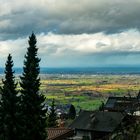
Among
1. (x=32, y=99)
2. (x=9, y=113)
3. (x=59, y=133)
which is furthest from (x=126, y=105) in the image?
(x=9, y=113)

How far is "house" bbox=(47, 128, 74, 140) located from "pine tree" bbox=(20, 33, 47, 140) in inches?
521

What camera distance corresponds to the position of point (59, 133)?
2512 inches

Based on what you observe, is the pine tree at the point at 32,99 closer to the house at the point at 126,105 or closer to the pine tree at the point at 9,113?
the pine tree at the point at 9,113

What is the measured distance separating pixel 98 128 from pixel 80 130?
3872 mm

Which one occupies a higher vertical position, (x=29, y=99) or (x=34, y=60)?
(x=34, y=60)

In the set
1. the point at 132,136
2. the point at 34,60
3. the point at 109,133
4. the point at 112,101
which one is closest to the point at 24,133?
the point at 34,60

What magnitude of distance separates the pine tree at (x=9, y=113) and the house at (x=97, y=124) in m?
22.9

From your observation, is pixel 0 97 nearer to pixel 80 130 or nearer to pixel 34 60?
pixel 34 60

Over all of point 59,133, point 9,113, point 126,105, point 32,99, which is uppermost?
point 32,99

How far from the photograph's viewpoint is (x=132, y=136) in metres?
42.5

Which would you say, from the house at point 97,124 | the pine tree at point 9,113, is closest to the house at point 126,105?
the house at point 97,124

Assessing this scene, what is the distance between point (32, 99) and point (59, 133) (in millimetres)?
17313

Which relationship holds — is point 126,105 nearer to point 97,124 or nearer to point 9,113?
point 97,124

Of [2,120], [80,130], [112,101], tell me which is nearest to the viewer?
[2,120]
